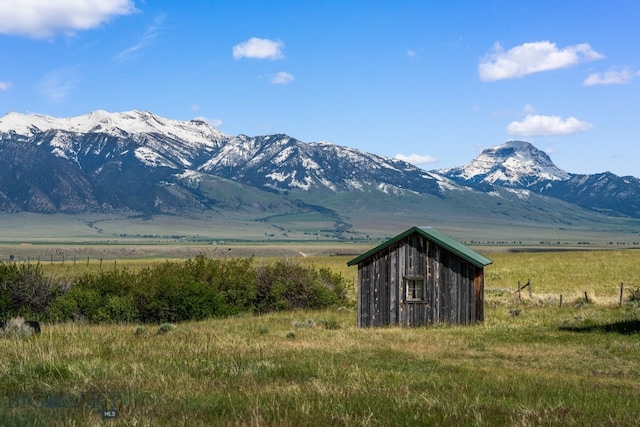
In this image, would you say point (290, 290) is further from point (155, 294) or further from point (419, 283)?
point (419, 283)

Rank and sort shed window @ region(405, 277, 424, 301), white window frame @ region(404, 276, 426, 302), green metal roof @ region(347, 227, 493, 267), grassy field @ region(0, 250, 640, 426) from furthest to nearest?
shed window @ region(405, 277, 424, 301)
white window frame @ region(404, 276, 426, 302)
green metal roof @ region(347, 227, 493, 267)
grassy field @ region(0, 250, 640, 426)

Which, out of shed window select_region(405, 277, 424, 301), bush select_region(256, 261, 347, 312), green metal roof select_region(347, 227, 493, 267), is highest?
green metal roof select_region(347, 227, 493, 267)

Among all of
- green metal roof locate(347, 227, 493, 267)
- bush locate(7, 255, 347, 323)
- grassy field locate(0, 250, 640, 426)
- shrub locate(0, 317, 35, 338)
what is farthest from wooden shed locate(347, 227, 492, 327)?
shrub locate(0, 317, 35, 338)

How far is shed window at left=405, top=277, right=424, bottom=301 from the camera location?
3116cm

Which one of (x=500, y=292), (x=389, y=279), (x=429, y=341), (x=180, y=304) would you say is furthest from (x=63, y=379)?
(x=500, y=292)

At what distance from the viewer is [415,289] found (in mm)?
31266

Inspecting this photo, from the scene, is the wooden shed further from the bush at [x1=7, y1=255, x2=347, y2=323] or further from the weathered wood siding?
the bush at [x1=7, y1=255, x2=347, y2=323]

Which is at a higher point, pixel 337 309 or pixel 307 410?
pixel 307 410

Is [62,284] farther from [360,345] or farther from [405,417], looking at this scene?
[405,417]

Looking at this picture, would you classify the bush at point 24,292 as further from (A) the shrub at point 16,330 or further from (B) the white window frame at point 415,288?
(B) the white window frame at point 415,288

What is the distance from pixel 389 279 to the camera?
3133cm

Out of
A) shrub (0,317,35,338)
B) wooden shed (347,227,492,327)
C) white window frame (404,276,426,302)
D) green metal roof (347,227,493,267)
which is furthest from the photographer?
white window frame (404,276,426,302)

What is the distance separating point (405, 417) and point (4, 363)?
24.6ft

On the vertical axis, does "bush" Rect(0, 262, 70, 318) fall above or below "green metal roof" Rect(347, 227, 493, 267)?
below
